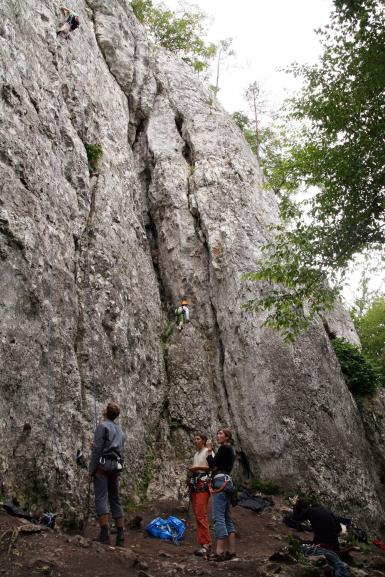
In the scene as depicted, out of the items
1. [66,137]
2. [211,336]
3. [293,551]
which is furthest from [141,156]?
[293,551]

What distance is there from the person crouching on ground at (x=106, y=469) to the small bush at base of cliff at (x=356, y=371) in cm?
1135

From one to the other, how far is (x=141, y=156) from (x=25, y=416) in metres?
13.7

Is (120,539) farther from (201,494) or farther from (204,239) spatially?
(204,239)

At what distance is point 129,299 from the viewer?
1308cm

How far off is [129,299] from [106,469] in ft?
21.9

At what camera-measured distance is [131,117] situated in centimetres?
2014

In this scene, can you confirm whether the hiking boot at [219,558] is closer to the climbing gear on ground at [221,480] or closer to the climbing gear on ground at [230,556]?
the climbing gear on ground at [230,556]

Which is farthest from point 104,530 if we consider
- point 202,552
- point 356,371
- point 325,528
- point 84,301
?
point 356,371

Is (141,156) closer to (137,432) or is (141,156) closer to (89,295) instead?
(89,295)

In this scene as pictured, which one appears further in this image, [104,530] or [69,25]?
[69,25]

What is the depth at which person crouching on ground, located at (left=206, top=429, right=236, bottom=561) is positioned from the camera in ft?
22.7

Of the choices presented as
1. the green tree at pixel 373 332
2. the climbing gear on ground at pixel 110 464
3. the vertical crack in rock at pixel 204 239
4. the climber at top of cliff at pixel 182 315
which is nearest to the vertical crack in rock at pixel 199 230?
the vertical crack in rock at pixel 204 239

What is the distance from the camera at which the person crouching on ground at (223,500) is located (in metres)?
6.93

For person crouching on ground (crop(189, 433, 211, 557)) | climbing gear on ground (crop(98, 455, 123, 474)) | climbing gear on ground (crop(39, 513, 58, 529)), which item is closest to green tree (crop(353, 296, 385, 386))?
A: person crouching on ground (crop(189, 433, 211, 557))
